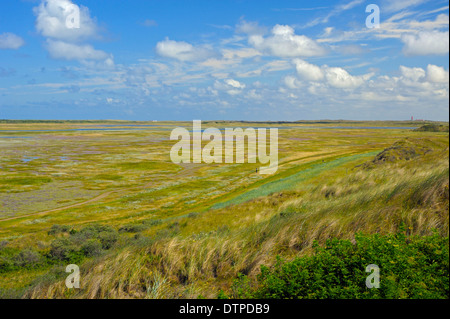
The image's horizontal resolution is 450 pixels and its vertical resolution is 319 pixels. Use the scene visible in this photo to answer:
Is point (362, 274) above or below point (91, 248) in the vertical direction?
above

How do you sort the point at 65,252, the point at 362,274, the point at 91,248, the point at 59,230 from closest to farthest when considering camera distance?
1. the point at 362,274
2. the point at 65,252
3. the point at 91,248
4. the point at 59,230

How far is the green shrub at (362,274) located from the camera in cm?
562

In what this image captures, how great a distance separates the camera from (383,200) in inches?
445

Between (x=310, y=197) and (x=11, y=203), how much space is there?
33.2 metres

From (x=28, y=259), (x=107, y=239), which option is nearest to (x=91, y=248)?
(x=107, y=239)

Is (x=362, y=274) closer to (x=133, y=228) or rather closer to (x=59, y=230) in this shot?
(x=133, y=228)

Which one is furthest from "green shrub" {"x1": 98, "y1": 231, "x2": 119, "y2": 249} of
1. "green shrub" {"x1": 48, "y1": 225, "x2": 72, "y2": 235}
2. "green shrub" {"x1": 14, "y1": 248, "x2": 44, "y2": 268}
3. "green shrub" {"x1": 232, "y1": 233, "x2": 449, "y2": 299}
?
"green shrub" {"x1": 232, "y1": 233, "x2": 449, "y2": 299}

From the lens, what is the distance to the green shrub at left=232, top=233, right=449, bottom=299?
5625 mm

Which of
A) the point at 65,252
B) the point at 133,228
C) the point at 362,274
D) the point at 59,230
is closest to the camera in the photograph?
the point at 362,274

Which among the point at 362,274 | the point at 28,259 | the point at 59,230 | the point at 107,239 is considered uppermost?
the point at 362,274

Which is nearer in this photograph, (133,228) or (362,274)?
(362,274)

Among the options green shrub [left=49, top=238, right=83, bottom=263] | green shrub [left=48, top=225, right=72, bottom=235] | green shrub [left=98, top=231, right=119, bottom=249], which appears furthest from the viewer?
green shrub [left=48, top=225, right=72, bottom=235]

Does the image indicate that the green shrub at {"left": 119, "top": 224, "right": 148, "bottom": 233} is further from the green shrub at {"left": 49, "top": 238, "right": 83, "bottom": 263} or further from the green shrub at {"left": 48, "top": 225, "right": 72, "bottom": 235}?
the green shrub at {"left": 49, "top": 238, "right": 83, "bottom": 263}

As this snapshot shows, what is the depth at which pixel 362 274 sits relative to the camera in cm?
603
